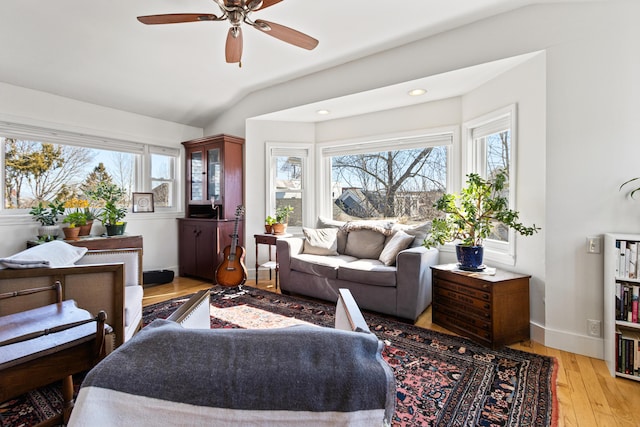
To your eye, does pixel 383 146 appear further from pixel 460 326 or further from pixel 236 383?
pixel 236 383

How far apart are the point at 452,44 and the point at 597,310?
2394 millimetres

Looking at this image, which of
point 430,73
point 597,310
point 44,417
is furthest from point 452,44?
point 44,417

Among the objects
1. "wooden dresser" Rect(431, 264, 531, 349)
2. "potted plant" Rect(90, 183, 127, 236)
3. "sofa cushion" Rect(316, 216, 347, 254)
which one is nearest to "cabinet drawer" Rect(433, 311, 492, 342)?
"wooden dresser" Rect(431, 264, 531, 349)

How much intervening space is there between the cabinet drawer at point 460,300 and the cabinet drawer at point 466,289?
0.08ft

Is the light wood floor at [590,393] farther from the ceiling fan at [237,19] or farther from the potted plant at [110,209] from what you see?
the potted plant at [110,209]

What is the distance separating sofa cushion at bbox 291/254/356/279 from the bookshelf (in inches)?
80.5

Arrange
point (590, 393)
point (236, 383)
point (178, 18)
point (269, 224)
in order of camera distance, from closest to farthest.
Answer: point (236, 383) < point (590, 393) < point (178, 18) < point (269, 224)

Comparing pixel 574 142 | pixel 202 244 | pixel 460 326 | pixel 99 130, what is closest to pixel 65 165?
pixel 99 130

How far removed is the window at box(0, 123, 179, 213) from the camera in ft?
10.7

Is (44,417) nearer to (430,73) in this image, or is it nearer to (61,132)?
(61,132)

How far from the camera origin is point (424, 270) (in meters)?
2.80

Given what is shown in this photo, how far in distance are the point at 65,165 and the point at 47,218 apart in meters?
0.71

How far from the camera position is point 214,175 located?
426 cm

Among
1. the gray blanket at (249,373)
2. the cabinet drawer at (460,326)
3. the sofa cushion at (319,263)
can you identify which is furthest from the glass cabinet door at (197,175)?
the gray blanket at (249,373)
